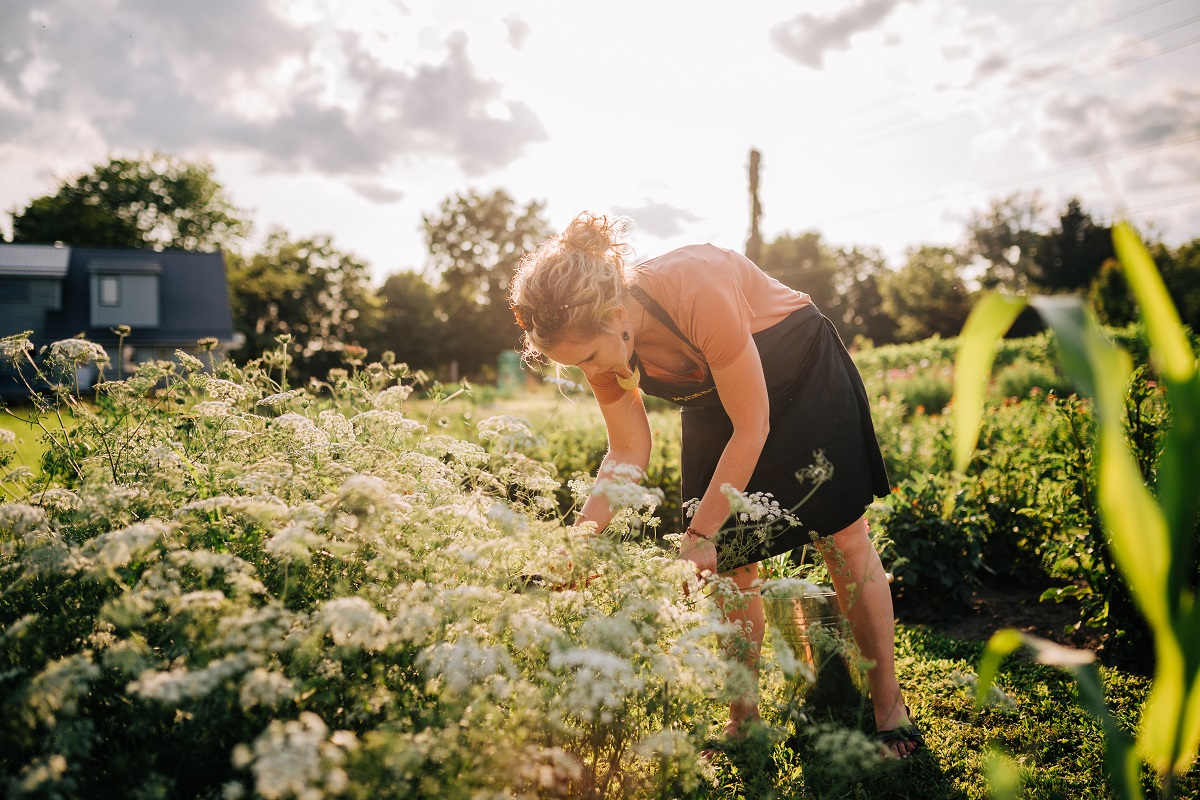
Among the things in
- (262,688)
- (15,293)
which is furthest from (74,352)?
(15,293)

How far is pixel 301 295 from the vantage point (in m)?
33.5

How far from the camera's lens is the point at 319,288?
1336 inches

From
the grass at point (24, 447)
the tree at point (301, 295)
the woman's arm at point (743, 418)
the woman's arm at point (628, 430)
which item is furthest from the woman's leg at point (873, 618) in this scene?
the tree at point (301, 295)

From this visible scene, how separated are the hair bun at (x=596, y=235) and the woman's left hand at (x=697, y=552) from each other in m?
0.91

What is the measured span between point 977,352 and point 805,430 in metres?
1.48

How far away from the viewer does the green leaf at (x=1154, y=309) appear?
818 millimetres

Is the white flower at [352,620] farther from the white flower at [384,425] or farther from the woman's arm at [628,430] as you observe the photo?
the woman's arm at [628,430]

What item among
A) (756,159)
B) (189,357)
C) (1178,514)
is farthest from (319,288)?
(1178,514)

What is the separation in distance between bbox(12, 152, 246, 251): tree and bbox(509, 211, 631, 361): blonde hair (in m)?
41.5

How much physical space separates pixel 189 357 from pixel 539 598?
2.04 m

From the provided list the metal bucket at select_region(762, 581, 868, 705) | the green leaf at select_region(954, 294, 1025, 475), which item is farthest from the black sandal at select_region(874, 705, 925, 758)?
the green leaf at select_region(954, 294, 1025, 475)

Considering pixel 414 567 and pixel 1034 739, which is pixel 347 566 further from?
pixel 1034 739

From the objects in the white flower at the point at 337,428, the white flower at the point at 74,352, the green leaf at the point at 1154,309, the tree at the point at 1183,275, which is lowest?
the white flower at the point at 337,428

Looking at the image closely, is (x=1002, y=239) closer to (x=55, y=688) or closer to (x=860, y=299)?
(x=860, y=299)
